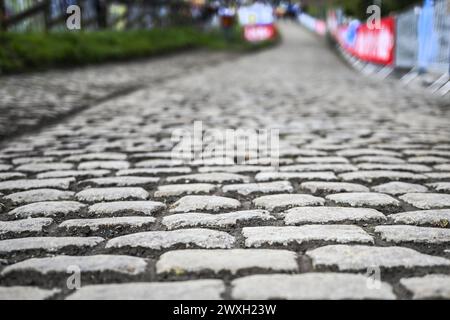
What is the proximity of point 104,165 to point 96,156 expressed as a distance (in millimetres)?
309

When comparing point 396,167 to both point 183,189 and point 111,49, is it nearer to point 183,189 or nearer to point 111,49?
point 183,189

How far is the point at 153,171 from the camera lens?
124 inches

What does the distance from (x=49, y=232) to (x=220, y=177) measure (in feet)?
3.85

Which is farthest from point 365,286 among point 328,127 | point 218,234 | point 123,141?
point 328,127

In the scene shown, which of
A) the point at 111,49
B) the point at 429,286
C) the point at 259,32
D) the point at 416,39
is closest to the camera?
the point at 429,286

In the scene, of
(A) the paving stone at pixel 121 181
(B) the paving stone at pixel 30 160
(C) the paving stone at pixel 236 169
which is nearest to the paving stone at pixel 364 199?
(C) the paving stone at pixel 236 169

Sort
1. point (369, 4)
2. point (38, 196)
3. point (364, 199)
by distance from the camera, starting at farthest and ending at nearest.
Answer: point (369, 4) → point (38, 196) → point (364, 199)

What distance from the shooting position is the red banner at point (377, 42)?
10352 millimetres

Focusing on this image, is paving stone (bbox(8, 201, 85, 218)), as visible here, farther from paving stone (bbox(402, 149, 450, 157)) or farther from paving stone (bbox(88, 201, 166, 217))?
paving stone (bbox(402, 149, 450, 157))

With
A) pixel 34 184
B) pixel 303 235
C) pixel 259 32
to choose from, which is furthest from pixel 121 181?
pixel 259 32

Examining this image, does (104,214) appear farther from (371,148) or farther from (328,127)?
(328,127)

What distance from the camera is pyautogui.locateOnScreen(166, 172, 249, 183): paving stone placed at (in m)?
2.90

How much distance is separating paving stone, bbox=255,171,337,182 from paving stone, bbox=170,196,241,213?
1.55 feet

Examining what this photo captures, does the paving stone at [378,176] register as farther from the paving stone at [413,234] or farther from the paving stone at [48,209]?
the paving stone at [48,209]
